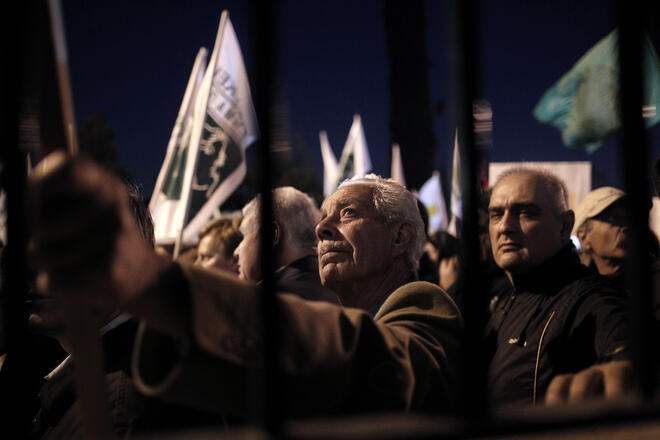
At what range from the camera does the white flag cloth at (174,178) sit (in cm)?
493

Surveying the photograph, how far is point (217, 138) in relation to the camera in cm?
500

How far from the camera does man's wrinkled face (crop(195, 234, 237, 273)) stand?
14.0 feet

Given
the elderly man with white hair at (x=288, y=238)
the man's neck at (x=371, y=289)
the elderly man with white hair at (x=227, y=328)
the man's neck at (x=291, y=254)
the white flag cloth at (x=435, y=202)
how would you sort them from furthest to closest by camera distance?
the white flag cloth at (x=435, y=202)
the man's neck at (x=291, y=254)
the elderly man with white hair at (x=288, y=238)
the man's neck at (x=371, y=289)
the elderly man with white hair at (x=227, y=328)

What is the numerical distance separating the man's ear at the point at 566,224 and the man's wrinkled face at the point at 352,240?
904 millimetres

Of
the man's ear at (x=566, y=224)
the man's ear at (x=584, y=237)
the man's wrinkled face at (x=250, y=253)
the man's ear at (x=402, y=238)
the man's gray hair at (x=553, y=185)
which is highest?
the man's gray hair at (x=553, y=185)

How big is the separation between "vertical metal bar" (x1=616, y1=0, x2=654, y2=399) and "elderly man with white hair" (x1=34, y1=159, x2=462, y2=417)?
450 millimetres

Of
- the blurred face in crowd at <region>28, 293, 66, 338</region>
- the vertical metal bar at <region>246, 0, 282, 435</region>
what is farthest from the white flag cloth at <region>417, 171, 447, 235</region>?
the vertical metal bar at <region>246, 0, 282, 435</region>

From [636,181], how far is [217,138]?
4.37 m

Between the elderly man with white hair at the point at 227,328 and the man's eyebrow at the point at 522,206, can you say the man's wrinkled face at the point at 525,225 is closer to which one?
the man's eyebrow at the point at 522,206

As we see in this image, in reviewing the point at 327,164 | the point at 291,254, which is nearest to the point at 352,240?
the point at 291,254

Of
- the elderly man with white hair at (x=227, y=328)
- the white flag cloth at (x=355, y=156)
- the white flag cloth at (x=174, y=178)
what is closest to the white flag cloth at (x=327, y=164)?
the white flag cloth at (x=355, y=156)

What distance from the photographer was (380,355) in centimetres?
118

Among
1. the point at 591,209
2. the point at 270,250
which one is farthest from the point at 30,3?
the point at 591,209

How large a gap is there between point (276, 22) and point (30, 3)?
28 cm
